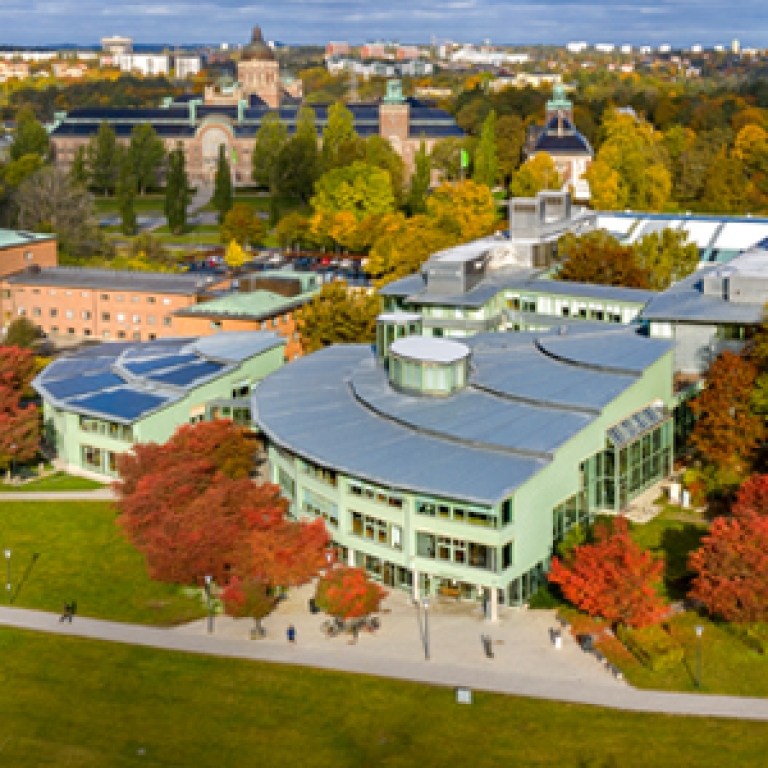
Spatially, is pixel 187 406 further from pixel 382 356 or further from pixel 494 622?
pixel 494 622

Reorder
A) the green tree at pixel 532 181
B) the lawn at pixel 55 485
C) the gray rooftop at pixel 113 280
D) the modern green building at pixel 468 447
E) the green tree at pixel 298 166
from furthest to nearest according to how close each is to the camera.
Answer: the green tree at pixel 298 166 → the green tree at pixel 532 181 → the gray rooftop at pixel 113 280 → the lawn at pixel 55 485 → the modern green building at pixel 468 447

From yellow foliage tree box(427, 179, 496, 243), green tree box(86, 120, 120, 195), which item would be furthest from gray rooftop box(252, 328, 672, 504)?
green tree box(86, 120, 120, 195)

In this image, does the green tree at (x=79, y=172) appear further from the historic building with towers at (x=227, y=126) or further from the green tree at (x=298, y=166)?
the green tree at (x=298, y=166)

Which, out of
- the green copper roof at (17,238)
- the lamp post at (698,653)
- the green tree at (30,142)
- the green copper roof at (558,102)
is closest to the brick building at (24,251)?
the green copper roof at (17,238)

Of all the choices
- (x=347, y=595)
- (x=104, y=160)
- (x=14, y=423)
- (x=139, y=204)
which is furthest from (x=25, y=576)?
(x=104, y=160)

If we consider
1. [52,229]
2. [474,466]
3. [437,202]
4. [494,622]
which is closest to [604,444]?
[474,466]

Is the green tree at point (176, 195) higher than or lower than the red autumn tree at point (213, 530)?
higher
